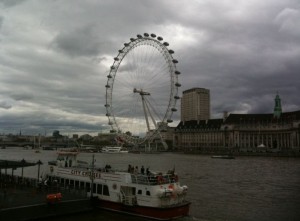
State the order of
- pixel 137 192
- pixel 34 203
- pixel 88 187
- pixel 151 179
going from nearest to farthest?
pixel 34 203, pixel 151 179, pixel 137 192, pixel 88 187

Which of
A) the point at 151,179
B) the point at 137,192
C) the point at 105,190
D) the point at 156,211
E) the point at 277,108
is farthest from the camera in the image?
the point at 277,108

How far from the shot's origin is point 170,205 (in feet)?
93.0

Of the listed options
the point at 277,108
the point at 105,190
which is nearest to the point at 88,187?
the point at 105,190

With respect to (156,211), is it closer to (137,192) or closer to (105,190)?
(137,192)

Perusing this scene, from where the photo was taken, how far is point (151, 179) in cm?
2867

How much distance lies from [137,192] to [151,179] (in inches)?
62.5

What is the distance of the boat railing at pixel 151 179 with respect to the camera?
28641mm

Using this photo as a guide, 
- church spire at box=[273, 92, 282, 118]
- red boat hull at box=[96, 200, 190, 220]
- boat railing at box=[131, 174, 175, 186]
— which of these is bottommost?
red boat hull at box=[96, 200, 190, 220]

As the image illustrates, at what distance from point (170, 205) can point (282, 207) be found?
1296 cm

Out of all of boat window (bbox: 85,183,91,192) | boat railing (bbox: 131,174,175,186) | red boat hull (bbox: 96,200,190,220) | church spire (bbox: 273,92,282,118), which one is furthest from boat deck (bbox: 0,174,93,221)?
church spire (bbox: 273,92,282,118)

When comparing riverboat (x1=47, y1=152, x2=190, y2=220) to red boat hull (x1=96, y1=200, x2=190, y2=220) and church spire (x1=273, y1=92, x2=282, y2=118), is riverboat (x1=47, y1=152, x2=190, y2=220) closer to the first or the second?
red boat hull (x1=96, y1=200, x2=190, y2=220)

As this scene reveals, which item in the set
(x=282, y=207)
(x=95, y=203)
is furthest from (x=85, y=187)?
(x=282, y=207)

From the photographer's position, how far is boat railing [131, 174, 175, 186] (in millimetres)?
28641

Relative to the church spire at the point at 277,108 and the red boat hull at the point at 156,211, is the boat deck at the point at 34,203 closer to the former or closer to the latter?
the red boat hull at the point at 156,211
